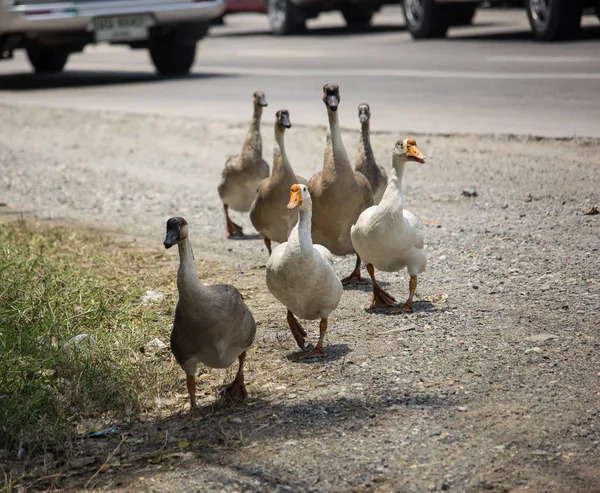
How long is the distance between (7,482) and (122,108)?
398 inches

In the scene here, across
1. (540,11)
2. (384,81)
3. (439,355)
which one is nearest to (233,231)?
(439,355)

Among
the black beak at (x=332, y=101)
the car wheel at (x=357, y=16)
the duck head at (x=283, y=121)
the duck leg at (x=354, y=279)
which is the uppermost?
the black beak at (x=332, y=101)

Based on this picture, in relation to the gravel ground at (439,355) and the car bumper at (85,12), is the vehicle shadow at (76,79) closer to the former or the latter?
the car bumper at (85,12)

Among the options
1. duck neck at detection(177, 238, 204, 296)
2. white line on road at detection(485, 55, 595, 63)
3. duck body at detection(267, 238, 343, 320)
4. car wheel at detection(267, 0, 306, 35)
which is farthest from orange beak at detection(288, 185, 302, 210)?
car wheel at detection(267, 0, 306, 35)

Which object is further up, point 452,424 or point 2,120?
point 452,424

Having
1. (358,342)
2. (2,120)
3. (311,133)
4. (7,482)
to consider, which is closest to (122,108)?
(2,120)

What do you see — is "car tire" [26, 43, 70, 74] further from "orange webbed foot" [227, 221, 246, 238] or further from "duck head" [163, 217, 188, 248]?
"duck head" [163, 217, 188, 248]

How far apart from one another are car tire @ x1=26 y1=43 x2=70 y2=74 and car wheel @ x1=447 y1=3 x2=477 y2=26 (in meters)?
6.89

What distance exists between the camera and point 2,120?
14.0m

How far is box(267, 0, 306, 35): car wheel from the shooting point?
22.8 m

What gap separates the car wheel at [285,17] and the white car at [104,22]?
5968 mm

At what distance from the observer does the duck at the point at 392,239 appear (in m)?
5.96

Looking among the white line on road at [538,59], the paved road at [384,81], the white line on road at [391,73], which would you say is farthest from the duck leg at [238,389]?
the white line on road at [538,59]

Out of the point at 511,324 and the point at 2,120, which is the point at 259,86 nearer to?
the point at 2,120
